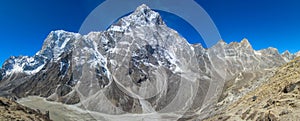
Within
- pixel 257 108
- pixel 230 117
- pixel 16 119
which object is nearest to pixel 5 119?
pixel 16 119

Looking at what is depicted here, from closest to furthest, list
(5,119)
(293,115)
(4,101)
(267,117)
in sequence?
(293,115)
(267,117)
(5,119)
(4,101)

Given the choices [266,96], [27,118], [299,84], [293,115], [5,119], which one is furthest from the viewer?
[27,118]

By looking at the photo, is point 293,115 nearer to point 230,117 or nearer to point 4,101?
point 230,117

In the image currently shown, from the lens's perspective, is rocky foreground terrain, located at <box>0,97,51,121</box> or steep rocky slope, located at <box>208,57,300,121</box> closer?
steep rocky slope, located at <box>208,57,300,121</box>

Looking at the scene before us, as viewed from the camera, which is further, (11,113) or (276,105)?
(11,113)

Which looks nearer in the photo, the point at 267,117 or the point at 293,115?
the point at 293,115

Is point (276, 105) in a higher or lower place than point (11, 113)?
lower

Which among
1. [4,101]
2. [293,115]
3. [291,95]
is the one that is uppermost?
[4,101]

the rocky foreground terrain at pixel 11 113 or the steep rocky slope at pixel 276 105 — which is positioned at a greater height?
the rocky foreground terrain at pixel 11 113

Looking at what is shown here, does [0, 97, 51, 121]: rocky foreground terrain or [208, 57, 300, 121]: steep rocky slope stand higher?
[0, 97, 51, 121]: rocky foreground terrain

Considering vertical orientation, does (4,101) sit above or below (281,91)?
above

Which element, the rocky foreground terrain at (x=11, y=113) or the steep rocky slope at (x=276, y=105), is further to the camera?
the rocky foreground terrain at (x=11, y=113)
